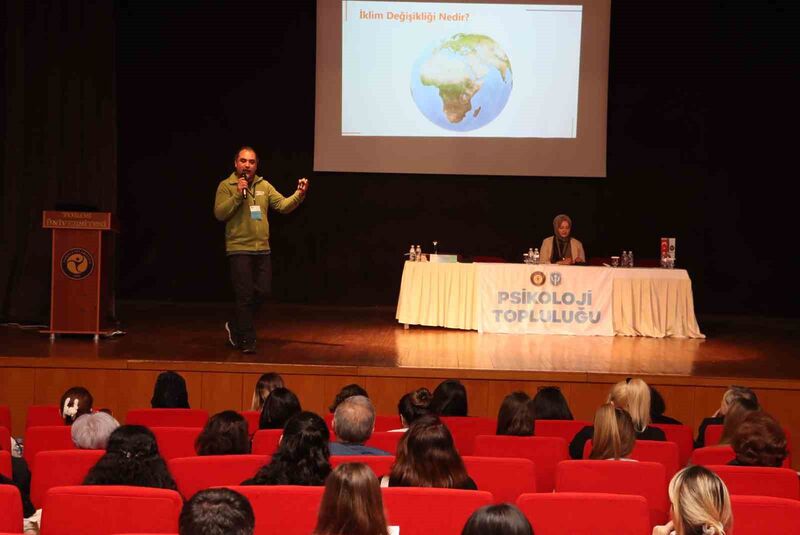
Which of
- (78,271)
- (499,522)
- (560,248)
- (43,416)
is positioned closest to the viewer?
(499,522)

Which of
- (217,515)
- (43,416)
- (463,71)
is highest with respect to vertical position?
(463,71)

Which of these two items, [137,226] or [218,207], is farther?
[137,226]

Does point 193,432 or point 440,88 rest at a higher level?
point 440,88

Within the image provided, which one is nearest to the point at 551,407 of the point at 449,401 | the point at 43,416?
the point at 449,401

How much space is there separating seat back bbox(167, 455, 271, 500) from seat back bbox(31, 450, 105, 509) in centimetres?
33

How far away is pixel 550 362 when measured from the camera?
285 inches

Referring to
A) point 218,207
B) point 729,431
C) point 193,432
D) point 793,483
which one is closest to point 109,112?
point 218,207

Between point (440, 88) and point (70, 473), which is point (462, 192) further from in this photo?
point (70, 473)

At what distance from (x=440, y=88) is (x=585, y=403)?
16.9 ft

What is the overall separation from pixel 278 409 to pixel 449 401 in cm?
100

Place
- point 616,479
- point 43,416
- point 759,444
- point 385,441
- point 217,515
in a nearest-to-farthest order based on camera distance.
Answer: point 217,515
point 616,479
point 759,444
point 385,441
point 43,416

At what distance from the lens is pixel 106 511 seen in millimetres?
2752

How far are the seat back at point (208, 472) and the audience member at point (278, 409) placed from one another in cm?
113

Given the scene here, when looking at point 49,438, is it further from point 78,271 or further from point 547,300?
point 547,300
